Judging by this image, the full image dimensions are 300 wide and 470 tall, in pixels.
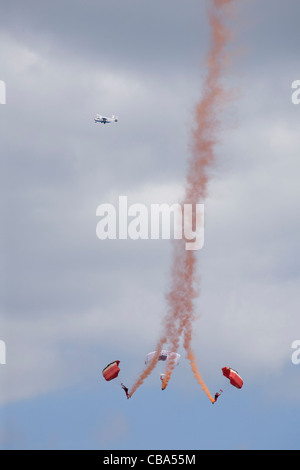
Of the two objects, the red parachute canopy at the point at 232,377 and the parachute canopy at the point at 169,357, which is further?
the red parachute canopy at the point at 232,377

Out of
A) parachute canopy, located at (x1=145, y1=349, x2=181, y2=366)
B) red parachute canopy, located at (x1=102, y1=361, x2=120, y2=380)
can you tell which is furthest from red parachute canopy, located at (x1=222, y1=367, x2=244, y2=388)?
red parachute canopy, located at (x1=102, y1=361, x2=120, y2=380)

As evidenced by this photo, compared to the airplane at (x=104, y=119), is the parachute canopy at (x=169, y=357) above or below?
below

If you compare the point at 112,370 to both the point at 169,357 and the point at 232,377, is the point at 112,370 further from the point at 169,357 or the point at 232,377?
the point at 232,377

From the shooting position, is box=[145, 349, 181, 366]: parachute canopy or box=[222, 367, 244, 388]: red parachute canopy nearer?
box=[145, 349, 181, 366]: parachute canopy

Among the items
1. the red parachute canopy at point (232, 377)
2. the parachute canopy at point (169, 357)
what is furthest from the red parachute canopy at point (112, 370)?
the red parachute canopy at point (232, 377)

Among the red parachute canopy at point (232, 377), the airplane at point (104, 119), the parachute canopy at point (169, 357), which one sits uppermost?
the airplane at point (104, 119)

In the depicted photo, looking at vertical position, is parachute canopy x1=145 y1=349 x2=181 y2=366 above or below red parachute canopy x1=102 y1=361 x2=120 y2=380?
above

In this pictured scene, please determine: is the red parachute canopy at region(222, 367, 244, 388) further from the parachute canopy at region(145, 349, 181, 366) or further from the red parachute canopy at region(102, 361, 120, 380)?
the red parachute canopy at region(102, 361, 120, 380)

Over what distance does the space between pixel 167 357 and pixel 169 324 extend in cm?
667

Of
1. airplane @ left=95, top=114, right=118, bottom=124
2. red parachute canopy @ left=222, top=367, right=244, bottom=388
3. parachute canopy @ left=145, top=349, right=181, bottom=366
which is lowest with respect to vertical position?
red parachute canopy @ left=222, top=367, right=244, bottom=388

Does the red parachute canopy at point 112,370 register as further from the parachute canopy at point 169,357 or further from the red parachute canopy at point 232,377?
the red parachute canopy at point 232,377

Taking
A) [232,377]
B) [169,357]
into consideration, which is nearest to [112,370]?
[169,357]
